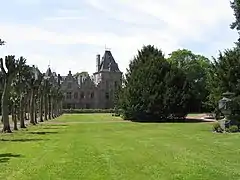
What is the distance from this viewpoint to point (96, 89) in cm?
17762

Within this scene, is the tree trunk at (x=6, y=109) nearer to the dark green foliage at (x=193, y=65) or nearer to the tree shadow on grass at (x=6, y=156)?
the tree shadow on grass at (x=6, y=156)

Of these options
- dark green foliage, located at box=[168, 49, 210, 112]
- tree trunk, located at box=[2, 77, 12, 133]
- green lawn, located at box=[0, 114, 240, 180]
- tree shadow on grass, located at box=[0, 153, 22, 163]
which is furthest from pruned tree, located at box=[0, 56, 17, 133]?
dark green foliage, located at box=[168, 49, 210, 112]

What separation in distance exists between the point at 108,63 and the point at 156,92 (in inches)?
4164

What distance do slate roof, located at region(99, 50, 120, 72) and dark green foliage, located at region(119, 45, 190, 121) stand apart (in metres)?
98.9

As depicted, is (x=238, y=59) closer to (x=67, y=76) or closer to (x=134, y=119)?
(x=134, y=119)

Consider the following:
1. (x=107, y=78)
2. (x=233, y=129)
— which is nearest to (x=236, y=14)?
(x=233, y=129)

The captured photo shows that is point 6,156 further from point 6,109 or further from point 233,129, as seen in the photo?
point 6,109

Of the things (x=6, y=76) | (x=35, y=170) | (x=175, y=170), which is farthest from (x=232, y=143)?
(x=6, y=76)

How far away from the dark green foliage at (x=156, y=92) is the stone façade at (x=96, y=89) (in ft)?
325

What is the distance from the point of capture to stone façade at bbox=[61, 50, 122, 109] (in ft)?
580

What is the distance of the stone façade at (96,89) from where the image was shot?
17688 centimetres

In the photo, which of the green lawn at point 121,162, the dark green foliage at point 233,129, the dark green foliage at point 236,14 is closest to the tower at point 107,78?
the dark green foliage at point 236,14

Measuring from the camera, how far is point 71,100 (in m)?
178

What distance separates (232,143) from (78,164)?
1189 centimetres
